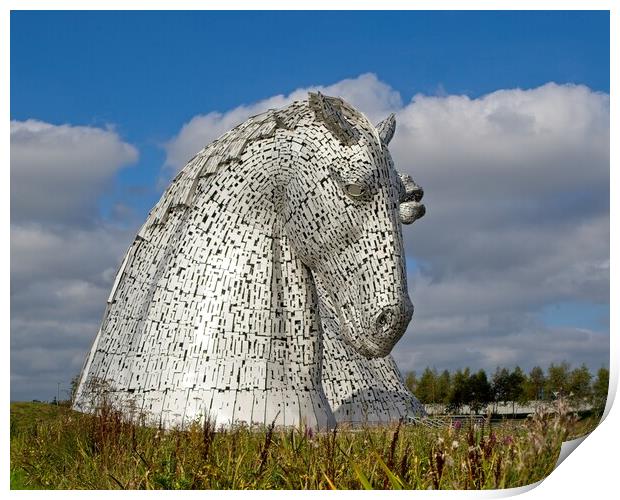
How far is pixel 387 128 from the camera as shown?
6.67 m

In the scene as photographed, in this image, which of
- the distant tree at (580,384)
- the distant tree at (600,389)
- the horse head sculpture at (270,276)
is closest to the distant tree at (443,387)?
the distant tree at (580,384)

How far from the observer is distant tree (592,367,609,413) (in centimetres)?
600

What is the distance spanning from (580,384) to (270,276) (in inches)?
97.1

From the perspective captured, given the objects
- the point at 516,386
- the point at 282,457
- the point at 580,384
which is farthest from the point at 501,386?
the point at 282,457

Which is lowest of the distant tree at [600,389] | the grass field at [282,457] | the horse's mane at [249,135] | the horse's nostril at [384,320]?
the grass field at [282,457]

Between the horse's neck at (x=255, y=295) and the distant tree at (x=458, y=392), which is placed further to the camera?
the distant tree at (x=458, y=392)

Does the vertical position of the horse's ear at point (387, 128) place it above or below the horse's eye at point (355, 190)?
above

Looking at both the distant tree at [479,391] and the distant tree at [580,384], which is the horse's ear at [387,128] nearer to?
the distant tree at [580,384]

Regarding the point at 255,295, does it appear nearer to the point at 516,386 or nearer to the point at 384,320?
the point at 384,320

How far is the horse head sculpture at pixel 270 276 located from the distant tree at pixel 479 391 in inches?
191

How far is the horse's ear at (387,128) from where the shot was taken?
21.7 ft

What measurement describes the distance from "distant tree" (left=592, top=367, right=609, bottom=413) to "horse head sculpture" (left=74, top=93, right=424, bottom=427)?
4.90 feet

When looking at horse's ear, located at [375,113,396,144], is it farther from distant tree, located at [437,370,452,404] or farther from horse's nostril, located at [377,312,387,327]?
distant tree, located at [437,370,452,404]
